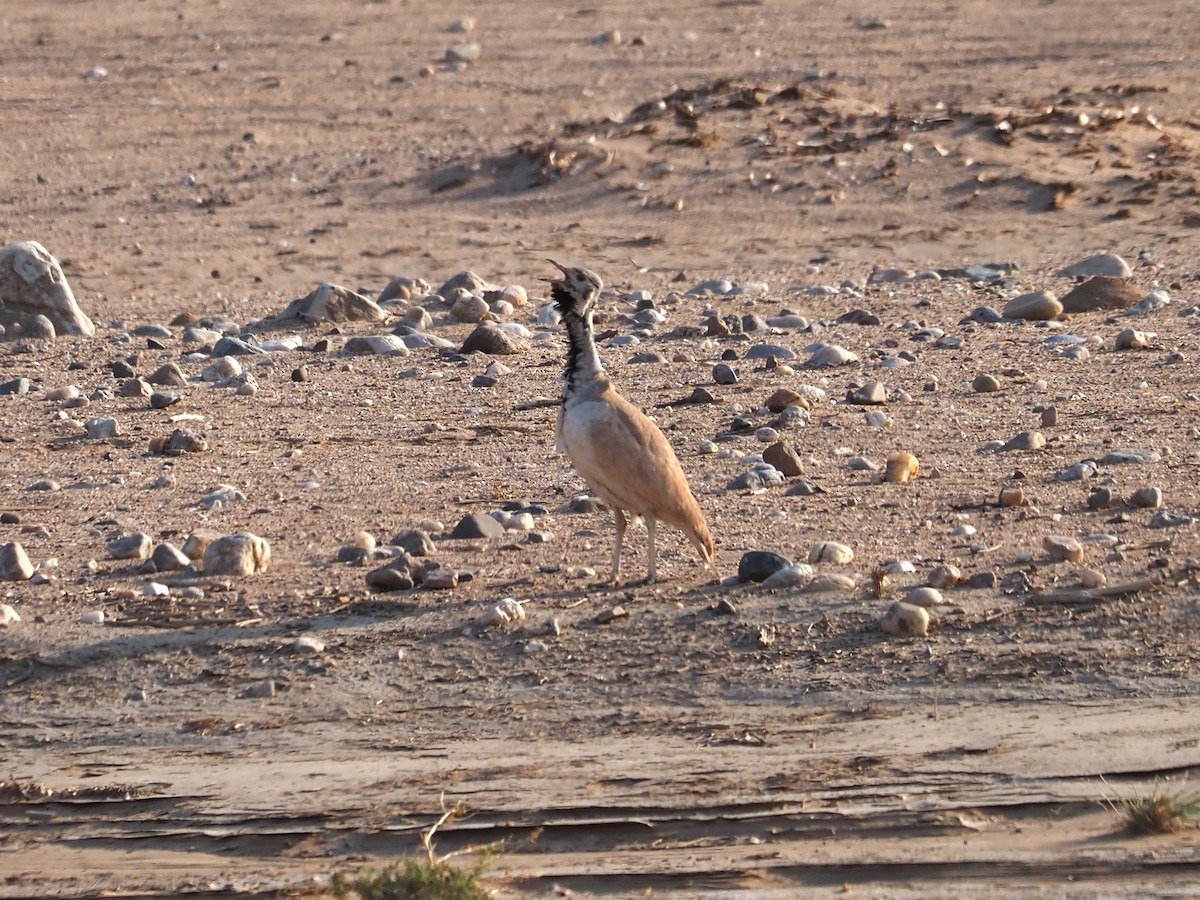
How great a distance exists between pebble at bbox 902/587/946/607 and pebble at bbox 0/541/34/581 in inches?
122

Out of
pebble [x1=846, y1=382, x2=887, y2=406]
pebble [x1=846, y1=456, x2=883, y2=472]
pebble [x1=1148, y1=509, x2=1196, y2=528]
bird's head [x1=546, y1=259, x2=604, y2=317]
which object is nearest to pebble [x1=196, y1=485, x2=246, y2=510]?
bird's head [x1=546, y1=259, x2=604, y2=317]

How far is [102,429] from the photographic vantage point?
854 cm

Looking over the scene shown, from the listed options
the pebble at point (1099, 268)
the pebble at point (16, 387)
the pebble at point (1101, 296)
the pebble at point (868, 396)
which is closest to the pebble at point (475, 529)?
the pebble at point (868, 396)

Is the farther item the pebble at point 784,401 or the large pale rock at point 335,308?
the large pale rock at point 335,308

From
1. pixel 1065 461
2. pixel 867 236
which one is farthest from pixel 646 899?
pixel 867 236

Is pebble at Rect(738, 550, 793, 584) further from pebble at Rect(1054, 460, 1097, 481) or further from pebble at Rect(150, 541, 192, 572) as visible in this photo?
pebble at Rect(150, 541, 192, 572)

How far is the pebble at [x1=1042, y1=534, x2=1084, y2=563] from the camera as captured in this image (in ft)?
20.7

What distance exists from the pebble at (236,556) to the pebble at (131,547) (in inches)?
12.0

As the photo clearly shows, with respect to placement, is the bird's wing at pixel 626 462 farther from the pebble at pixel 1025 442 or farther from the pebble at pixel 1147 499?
the pebble at pixel 1025 442

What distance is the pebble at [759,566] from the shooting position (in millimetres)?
6195

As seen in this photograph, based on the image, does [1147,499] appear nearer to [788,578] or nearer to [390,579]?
[788,578]

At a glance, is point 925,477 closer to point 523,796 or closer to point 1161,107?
point 523,796

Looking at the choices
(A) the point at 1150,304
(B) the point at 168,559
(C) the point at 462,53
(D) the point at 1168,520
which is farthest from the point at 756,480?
(C) the point at 462,53

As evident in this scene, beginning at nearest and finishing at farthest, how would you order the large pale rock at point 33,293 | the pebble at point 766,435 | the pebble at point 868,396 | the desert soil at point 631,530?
the desert soil at point 631,530
the pebble at point 766,435
the pebble at point 868,396
the large pale rock at point 33,293
